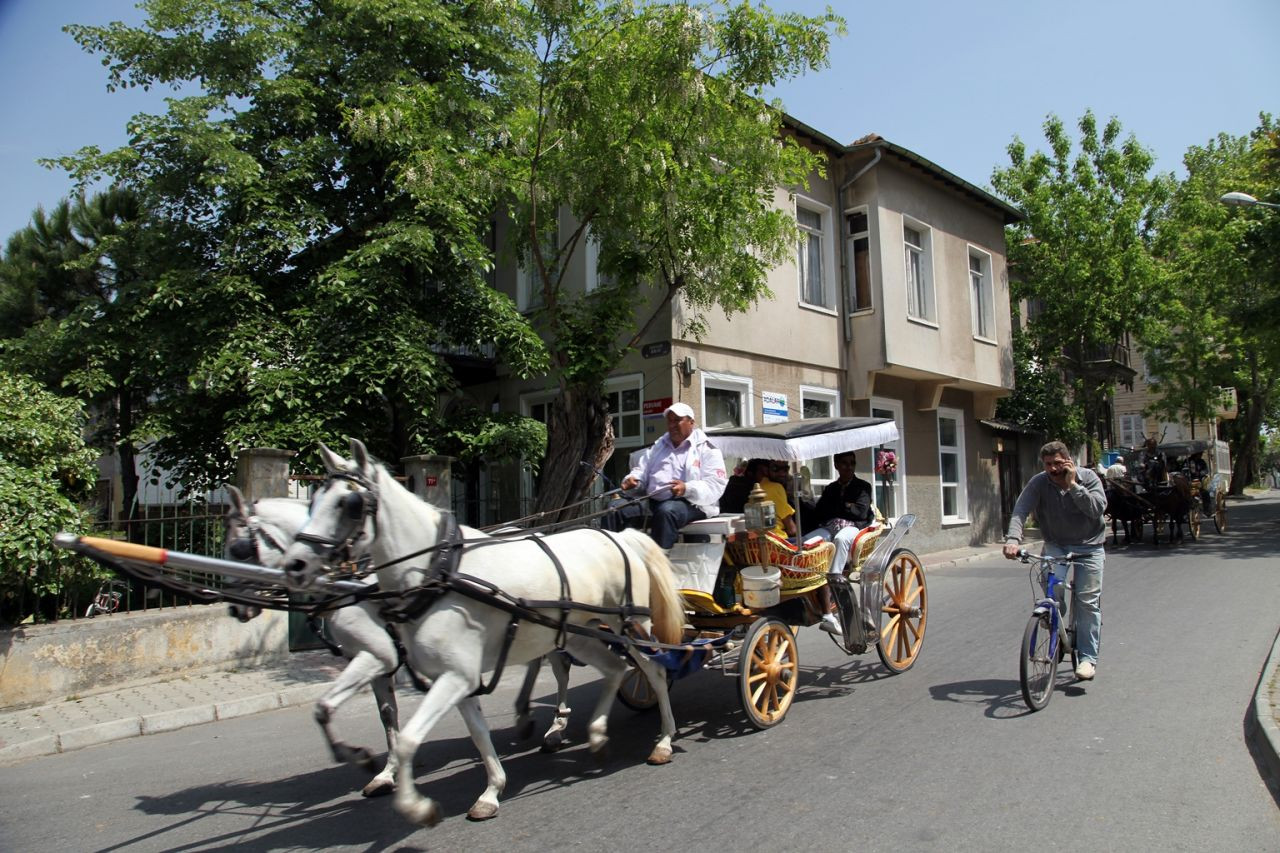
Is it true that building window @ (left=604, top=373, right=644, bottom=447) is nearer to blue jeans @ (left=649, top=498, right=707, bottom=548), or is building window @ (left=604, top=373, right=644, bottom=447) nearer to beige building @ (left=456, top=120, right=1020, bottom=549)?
beige building @ (left=456, top=120, right=1020, bottom=549)

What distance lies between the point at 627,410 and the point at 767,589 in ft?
26.6

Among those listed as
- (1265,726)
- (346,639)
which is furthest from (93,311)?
(1265,726)

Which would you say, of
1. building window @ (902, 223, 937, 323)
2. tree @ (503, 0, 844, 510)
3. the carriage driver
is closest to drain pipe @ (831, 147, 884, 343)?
building window @ (902, 223, 937, 323)

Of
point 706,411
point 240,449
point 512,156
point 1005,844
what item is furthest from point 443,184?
point 1005,844

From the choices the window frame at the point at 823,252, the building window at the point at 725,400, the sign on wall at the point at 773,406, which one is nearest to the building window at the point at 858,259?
the window frame at the point at 823,252

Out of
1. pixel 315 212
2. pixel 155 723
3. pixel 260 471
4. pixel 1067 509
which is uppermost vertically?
pixel 315 212

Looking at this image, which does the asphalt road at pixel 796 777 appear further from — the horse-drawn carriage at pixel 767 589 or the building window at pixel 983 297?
the building window at pixel 983 297

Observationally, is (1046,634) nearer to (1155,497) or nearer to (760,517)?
(760,517)

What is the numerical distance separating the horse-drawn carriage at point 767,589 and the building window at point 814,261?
9.58 meters

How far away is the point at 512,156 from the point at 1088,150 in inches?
753

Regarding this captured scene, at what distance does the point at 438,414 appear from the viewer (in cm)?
1173

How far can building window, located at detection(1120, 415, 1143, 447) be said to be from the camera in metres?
47.5

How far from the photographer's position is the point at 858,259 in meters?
17.2

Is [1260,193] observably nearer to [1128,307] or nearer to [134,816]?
[1128,307]
